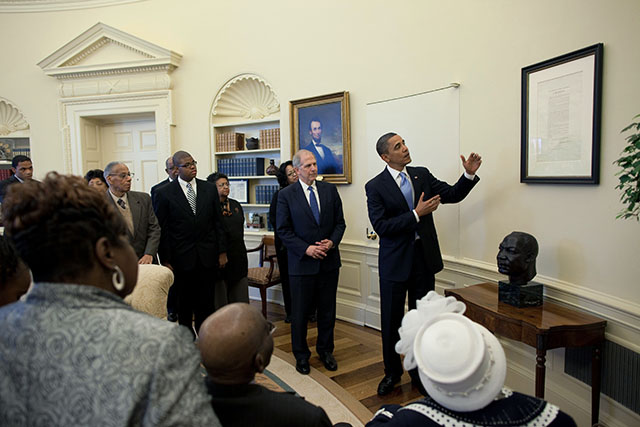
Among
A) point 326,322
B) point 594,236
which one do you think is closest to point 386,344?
point 326,322

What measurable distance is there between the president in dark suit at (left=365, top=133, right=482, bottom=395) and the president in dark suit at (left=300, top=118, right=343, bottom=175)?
1580 millimetres

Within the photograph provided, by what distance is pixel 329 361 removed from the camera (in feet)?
11.4

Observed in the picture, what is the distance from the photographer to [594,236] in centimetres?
250

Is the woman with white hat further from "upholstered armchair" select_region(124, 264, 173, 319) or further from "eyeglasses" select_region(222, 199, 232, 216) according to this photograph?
"eyeglasses" select_region(222, 199, 232, 216)

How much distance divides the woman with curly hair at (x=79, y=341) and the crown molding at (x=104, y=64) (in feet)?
17.7

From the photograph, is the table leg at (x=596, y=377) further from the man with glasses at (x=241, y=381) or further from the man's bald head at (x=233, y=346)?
the man's bald head at (x=233, y=346)

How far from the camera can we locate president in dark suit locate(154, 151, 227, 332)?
3.53 m

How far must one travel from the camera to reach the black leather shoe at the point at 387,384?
3023mm

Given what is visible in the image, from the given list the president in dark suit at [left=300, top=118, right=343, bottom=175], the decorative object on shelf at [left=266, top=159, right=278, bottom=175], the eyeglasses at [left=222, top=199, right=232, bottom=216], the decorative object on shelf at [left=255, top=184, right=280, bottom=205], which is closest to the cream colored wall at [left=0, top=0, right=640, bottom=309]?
the president in dark suit at [left=300, top=118, right=343, bottom=175]

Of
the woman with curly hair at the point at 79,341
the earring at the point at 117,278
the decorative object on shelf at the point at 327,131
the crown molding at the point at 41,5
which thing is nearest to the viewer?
the woman with curly hair at the point at 79,341

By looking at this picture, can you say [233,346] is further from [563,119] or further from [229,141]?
[229,141]

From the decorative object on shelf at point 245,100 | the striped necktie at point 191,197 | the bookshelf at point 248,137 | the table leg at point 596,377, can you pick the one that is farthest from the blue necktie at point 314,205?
the decorative object on shelf at point 245,100

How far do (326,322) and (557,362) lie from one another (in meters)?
1.59

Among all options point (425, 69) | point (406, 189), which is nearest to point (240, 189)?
point (425, 69)
